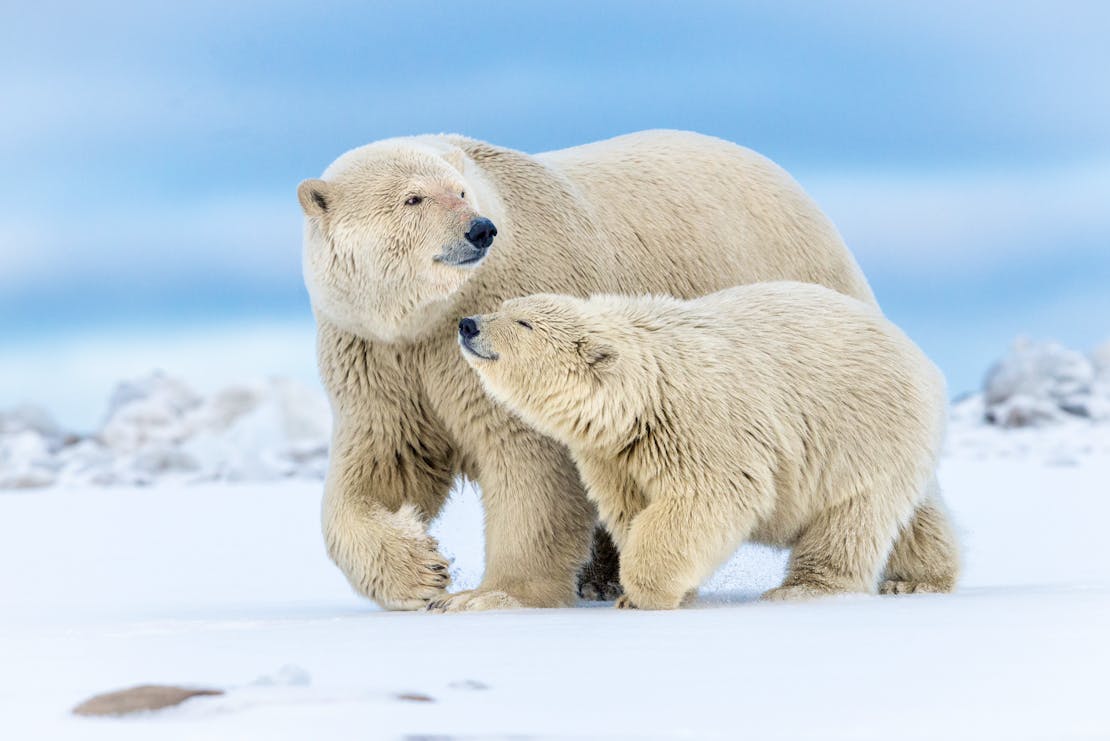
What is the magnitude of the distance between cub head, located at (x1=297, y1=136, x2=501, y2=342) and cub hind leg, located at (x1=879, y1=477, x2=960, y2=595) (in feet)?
7.87

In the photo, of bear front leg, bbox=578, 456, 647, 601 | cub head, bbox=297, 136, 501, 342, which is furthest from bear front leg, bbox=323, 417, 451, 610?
bear front leg, bbox=578, 456, 647, 601

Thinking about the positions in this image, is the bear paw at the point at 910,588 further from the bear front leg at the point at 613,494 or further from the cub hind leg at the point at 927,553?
the bear front leg at the point at 613,494

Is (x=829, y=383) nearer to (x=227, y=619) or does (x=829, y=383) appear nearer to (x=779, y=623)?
(x=779, y=623)

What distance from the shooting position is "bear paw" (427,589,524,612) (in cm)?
627

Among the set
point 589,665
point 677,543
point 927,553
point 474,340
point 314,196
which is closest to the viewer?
point 589,665

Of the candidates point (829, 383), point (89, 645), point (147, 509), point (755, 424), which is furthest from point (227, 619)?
point (147, 509)

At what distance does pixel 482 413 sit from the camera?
21.6ft

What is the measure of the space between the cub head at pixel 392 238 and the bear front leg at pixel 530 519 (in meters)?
0.72

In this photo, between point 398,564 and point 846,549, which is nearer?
point 846,549

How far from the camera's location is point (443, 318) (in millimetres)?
6605

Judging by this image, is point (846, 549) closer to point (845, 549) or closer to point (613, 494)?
point (845, 549)

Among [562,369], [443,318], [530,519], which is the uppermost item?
[443,318]

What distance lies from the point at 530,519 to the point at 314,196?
68.0 inches

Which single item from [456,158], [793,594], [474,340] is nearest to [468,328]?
[474,340]
